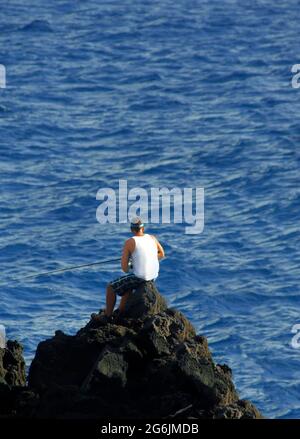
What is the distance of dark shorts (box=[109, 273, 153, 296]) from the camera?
28.3 metres

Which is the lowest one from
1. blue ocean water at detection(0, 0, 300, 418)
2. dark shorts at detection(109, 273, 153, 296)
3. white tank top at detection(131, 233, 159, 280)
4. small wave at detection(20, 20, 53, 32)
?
dark shorts at detection(109, 273, 153, 296)

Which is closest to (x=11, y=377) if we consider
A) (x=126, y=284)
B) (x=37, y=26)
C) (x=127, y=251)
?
(x=126, y=284)

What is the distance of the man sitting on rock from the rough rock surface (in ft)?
2.92

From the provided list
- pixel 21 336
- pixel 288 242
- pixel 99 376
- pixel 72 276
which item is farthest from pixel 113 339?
pixel 288 242

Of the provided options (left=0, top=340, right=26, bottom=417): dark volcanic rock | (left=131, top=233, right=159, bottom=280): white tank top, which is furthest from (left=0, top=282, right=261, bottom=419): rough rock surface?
(left=131, top=233, right=159, bottom=280): white tank top

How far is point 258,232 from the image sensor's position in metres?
46.5

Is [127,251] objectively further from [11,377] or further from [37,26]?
[37,26]

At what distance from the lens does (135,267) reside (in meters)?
28.5

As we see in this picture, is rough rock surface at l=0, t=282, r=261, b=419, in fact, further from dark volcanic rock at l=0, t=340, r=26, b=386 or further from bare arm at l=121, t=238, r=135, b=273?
bare arm at l=121, t=238, r=135, b=273

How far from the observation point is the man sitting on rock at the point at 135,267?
1112 inches

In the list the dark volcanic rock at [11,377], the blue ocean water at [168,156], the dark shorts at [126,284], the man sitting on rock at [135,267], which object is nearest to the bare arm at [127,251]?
the man sitting on rock at [135,267]

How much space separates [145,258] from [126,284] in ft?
1.70

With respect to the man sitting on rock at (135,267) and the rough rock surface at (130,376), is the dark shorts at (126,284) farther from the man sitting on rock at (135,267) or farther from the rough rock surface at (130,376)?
the rough rock surface at (130,376)

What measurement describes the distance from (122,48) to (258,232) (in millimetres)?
18262
